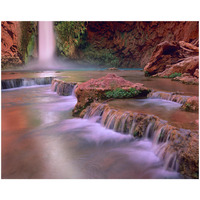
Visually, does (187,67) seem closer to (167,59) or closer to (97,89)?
(167,59)

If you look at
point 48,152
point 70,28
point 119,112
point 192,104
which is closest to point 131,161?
point 119,112

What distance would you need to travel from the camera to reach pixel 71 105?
5098mm

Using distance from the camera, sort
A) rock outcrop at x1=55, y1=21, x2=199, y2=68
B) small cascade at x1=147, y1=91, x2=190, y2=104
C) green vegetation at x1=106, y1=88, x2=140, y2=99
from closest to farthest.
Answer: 1. small cascade at x1=147, y1=91, x2=190, y2=104
2. green vegetation at x1=106, y1=88, x2=140, y2=99
3. rock outcrop at x1=55, y1=21, x2=199, y2=68

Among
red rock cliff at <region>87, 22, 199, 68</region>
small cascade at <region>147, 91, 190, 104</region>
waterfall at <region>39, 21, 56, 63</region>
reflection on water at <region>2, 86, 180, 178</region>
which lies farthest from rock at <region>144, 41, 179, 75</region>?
reflection on water at <region>2, 86, 180, 178</region>

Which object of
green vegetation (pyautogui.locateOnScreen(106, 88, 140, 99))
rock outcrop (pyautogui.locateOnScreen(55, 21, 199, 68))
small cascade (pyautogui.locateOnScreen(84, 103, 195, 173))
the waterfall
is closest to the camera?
small cascade (pyautogui.locateOnScreen(84, 103, 195, 173))

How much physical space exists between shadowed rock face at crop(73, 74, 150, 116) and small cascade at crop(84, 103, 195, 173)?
1.05 feet

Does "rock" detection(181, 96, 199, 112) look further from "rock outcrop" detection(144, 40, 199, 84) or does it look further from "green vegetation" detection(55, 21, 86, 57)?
"rock outcrop" detection(144, 40, 199, 84)

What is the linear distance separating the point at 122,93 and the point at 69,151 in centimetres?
227

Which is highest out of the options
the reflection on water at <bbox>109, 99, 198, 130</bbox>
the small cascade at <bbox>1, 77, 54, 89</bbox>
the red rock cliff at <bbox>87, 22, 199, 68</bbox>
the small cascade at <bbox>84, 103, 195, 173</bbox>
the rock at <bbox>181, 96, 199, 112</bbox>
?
the red rock cliff at <bbox>87, 22, 199, 68</bbox>

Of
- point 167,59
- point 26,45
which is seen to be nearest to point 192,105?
point 26,45

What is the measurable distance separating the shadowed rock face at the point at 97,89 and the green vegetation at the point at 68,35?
53.5 inches

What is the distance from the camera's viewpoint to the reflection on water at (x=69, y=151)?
2.25 m

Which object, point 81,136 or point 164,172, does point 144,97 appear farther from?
point 164,172

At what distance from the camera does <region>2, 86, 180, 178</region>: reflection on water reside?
7.39ft
